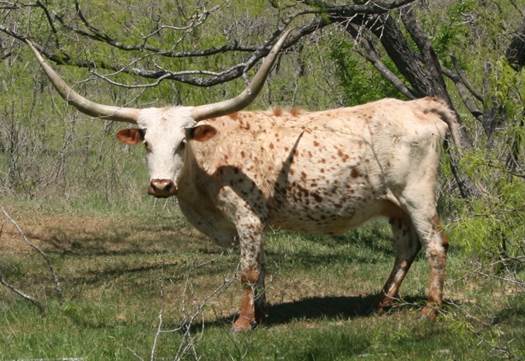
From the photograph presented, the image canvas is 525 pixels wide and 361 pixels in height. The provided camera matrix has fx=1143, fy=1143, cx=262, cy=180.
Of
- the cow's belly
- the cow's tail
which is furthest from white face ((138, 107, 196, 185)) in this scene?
the cow's tail

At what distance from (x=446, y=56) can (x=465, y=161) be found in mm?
7752

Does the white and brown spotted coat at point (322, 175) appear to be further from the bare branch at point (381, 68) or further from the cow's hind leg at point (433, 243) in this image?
the bare branch at point (381, 68)

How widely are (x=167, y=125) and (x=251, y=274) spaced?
4.58ft

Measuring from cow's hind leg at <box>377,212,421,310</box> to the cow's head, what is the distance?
1758 millimetres

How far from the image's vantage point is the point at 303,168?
9203 mm

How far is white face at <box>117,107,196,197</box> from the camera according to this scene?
28.0 ft

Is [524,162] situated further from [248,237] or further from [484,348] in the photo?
[248,237]

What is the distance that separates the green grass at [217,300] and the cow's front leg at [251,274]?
16 centimetres

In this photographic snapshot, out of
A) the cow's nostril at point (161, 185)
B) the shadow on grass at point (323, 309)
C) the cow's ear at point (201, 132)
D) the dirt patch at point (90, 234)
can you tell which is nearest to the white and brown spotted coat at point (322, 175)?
the cow's ear at point (201, 132)

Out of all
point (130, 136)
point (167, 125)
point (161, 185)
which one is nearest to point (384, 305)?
point (161, 185)

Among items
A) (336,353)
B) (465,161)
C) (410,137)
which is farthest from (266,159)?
(465,161)

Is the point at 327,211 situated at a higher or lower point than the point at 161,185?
lower

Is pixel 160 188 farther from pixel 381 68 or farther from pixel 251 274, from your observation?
pixel 381 68

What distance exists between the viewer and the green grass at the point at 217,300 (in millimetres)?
7656
